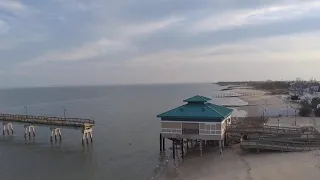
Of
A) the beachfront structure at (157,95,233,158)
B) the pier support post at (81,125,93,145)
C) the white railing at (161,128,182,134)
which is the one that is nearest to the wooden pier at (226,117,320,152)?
the beachfront structure at (157,95,233,158)

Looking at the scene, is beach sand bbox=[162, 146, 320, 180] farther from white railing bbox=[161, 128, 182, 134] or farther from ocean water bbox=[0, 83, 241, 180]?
ocean water bbox=[0, 83, 241, 180]

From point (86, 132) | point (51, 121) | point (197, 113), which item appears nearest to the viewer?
point (197, 113)

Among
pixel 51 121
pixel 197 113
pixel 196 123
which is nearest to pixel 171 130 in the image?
pixel 196 123

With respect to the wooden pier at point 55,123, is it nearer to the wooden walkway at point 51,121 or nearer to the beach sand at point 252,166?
the wooden walkway at point 51,121

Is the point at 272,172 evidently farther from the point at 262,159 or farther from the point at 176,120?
the point at 176,120

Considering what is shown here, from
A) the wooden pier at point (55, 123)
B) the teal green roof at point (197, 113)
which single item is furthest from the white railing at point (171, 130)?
the wooden pier at point (55, 123)

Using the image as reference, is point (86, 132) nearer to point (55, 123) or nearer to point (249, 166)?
point (55, 123)

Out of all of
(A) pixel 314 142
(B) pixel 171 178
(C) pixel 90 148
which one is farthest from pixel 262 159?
(C) pixel 90 148

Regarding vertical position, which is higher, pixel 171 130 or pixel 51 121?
pixel 171 130
